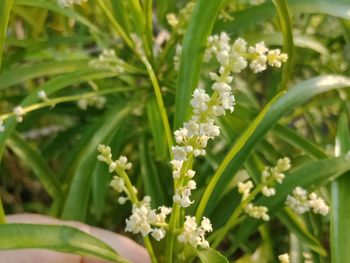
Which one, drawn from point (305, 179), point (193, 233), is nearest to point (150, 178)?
point (305, 179)

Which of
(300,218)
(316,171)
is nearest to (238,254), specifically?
(300,218)

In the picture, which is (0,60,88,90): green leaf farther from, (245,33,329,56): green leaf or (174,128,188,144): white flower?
(174,128,188,144): white flower

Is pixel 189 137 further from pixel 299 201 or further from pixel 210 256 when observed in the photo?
pixel 299 201

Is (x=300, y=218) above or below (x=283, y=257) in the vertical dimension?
above

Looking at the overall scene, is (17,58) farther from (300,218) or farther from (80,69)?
(300,218)

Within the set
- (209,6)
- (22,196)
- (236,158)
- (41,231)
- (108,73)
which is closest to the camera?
(41,231)

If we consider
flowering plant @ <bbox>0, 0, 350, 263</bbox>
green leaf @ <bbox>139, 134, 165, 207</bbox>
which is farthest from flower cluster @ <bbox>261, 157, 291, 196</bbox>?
green leaf @ <bbox>139, 134, 165, 207</bbox>
